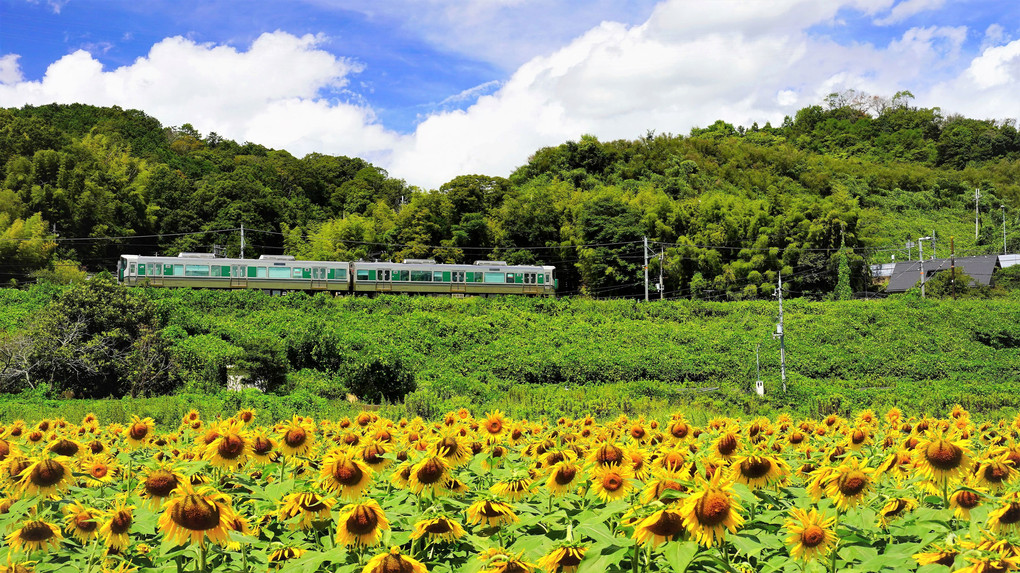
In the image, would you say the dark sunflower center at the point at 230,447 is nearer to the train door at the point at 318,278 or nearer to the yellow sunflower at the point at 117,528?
the yellow sunflower at the point at 117,528

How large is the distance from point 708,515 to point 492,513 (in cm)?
72

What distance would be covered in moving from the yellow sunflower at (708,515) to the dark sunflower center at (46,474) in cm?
208

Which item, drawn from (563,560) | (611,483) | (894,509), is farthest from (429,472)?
(894,509)

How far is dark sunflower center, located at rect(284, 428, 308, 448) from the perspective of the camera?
290 cm

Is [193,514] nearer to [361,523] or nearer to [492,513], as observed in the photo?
[361,523]

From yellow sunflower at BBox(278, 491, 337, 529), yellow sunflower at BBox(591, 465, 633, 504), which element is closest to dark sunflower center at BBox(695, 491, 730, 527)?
yellow sunflower at BBox(591, 465, 633, 504)

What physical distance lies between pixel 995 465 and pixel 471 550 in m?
1.82

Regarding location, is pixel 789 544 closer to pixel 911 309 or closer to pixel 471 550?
pixel 471 550

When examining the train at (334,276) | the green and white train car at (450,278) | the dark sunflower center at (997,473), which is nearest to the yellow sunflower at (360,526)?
the dark sunflower center at (997,473)

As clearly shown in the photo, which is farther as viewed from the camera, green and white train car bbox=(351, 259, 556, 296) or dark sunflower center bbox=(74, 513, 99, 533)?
green and white train car bbox=(351, 259, 556, 296)

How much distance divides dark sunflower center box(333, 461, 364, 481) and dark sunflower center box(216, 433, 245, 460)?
2.16ft

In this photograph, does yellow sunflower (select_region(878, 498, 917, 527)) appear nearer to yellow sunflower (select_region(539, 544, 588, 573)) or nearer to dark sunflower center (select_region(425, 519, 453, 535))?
yellow sunflower (select_region(539, 544, 588, 573))

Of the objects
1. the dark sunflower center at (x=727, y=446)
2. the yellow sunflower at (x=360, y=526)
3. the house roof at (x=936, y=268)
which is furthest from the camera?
the house roof at (x=936, y=268)

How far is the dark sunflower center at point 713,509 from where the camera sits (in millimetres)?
1801
